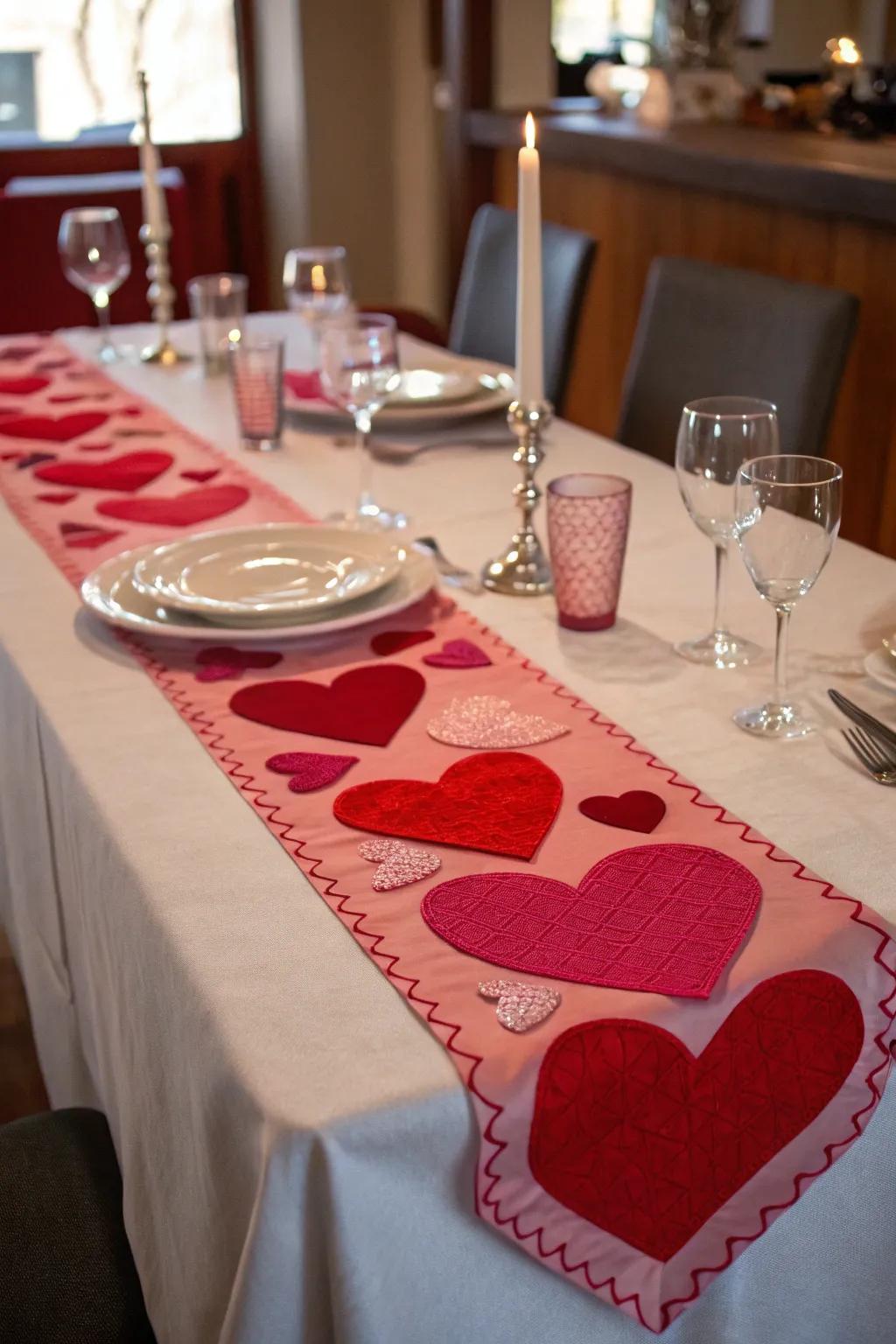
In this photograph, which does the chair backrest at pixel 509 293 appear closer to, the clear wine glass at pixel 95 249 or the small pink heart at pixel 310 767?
the clear wine glass at pixel 95 249

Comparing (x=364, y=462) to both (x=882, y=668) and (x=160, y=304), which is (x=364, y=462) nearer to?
(x=882, y=668)

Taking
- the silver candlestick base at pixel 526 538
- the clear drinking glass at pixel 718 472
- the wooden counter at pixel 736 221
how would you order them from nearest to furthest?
the clear drinking glass at pixel 718 472, the silver candlestick base at pixel 526 538, the wooden counter at pixel 736 221

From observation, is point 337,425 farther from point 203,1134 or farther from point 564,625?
point 203,1134

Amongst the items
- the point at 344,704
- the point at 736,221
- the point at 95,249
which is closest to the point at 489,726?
the point at 344,704

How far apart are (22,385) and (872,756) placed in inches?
57.3

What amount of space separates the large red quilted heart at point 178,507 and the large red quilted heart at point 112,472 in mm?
54

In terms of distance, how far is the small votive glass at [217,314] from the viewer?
82.0 inches

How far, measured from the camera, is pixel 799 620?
3.96ft

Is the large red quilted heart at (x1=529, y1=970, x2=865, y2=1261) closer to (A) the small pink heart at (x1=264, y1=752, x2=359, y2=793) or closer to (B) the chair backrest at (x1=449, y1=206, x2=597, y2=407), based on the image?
(A) the small pink heart at (x1=264, y1=752, x2=359, y2=793)

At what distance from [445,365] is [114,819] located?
121cm

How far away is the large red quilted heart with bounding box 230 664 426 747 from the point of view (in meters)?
1.03

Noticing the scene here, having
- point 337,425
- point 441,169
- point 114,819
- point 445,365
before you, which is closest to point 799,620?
point 114,819

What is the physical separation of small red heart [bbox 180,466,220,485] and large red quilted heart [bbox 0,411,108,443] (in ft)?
0.78

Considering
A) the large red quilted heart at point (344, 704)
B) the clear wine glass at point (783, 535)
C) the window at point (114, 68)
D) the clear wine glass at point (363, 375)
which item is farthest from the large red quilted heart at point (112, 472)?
the window at point (114, 68)
